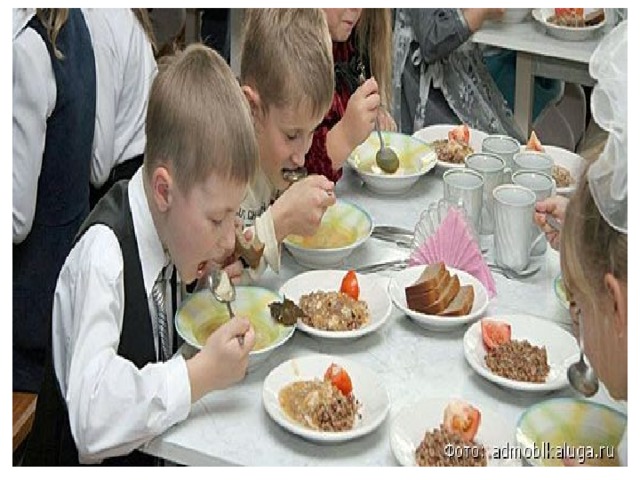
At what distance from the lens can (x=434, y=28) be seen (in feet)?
8.21

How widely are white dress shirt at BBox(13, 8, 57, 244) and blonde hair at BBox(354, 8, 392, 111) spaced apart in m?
0.68

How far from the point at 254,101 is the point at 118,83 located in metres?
0.39

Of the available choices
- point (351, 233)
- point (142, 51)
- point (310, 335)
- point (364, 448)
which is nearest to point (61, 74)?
point (142, 51)

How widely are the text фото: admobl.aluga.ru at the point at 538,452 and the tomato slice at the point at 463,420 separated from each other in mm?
23

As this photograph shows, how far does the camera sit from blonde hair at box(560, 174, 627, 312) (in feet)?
3.61

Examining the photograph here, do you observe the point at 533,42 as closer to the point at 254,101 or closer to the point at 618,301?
the point at 254,101

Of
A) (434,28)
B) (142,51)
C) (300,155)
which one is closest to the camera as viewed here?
(300,155)

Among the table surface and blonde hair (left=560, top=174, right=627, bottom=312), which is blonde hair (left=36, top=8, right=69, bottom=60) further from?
the table surface

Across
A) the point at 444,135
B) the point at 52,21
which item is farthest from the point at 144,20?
the point at 444,135

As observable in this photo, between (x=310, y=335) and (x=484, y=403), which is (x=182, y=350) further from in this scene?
(x=484, y=403)

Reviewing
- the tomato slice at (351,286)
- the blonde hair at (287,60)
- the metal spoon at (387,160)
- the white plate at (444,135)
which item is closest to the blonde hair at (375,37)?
the white plate at (444,135)
